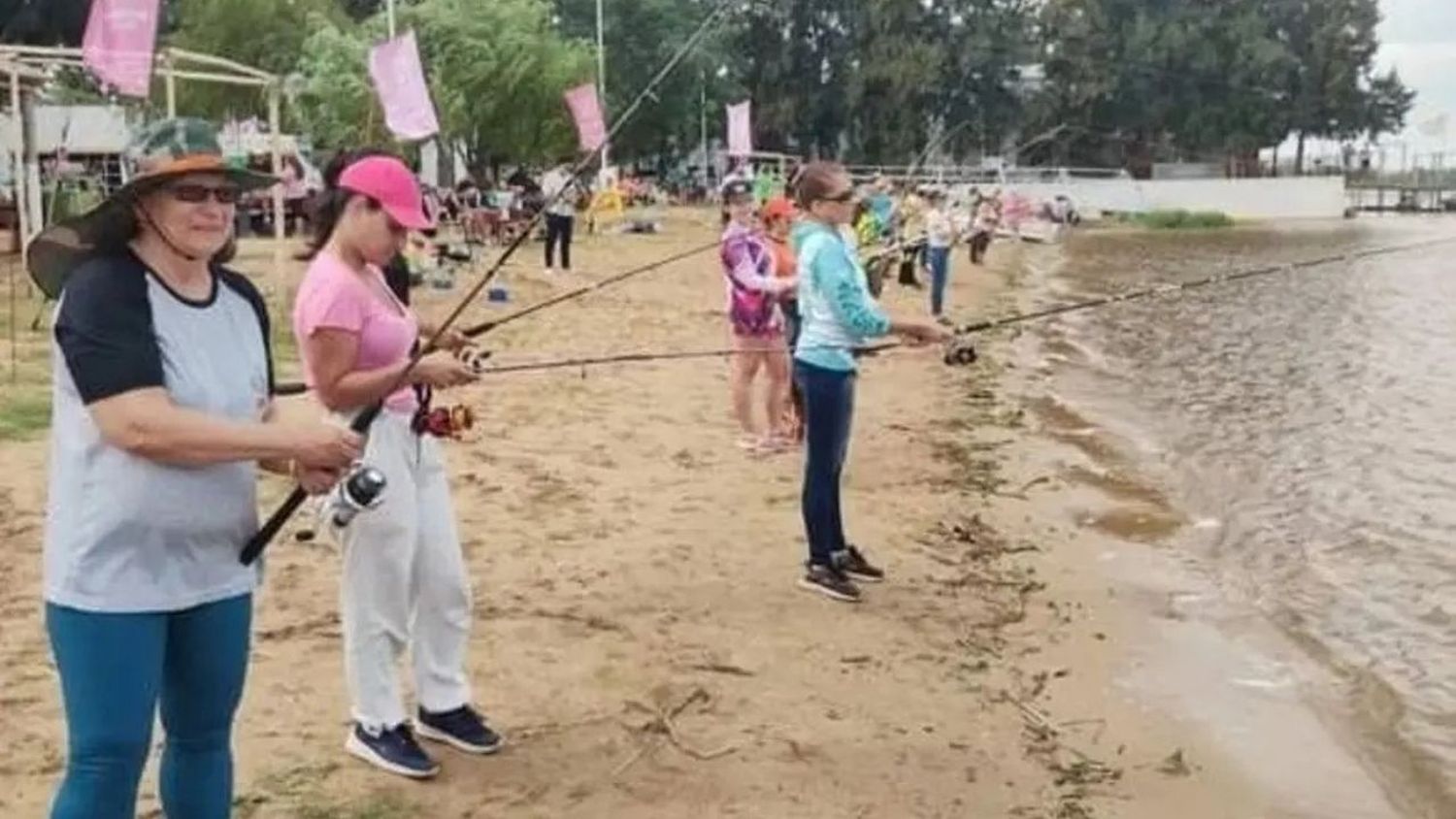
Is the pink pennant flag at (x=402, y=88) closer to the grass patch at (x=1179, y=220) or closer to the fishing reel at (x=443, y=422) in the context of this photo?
the fishing reel at (x=443, y=422)

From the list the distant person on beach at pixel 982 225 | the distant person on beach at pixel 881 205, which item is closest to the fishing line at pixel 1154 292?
the distant person on beach at pixel 881 205

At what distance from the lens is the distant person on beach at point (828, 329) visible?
20.6 feet

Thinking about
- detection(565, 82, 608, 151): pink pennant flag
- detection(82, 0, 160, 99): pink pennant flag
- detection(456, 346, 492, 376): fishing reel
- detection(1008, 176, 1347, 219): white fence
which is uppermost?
detection(82, 0, 160, 99): pink pennant flag

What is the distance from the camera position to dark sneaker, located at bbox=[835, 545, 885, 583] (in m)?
6.91

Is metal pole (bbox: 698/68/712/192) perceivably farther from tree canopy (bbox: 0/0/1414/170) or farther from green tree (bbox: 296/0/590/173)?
green tree (bbox: 296/0/590/173)

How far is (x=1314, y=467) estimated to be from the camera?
1230 centimetres

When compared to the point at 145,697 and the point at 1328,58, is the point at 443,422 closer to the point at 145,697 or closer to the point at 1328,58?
the point at 145,697

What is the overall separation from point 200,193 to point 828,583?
3.99 m

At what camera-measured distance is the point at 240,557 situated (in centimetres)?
319

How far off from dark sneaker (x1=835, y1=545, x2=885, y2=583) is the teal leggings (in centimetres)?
382

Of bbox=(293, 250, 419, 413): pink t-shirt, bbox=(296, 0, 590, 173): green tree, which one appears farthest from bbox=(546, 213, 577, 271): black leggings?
bbox=(293, 250, 419, 413): pink t-shirt

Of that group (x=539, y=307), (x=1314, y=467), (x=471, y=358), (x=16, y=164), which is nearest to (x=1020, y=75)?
(x=16, y=164)

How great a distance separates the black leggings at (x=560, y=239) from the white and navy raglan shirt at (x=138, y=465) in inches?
758

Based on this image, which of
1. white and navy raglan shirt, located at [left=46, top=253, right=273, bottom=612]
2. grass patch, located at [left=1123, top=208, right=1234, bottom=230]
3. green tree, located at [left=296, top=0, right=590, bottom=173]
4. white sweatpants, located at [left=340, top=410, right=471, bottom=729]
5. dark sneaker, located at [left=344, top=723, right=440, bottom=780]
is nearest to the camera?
white and navy raglan shirt, located at [left=46, top=253, right=273, bottom=612]
